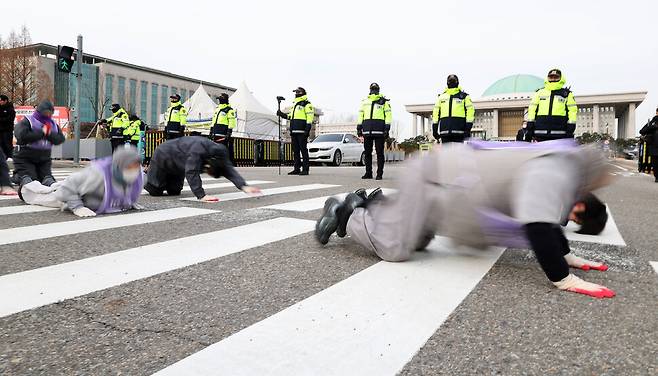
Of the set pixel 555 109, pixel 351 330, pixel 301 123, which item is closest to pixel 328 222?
pixel 351 330

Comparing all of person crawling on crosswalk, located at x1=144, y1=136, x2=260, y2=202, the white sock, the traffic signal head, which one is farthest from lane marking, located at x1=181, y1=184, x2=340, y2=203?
the traffic signal head

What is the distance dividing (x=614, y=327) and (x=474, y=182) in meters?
0.88

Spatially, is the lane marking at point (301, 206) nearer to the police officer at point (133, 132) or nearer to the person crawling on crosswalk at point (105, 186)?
the person crawling on crosswalk at point (105, 186)

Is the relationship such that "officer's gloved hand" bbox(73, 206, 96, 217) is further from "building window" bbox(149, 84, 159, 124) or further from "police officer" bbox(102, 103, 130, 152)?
"building window" bbox(149, 84, 159, 124)

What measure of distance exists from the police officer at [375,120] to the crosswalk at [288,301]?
6.40m

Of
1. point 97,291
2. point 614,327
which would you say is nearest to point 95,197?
point 97,291

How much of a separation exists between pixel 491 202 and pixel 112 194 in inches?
147

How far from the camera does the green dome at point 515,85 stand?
302 feet

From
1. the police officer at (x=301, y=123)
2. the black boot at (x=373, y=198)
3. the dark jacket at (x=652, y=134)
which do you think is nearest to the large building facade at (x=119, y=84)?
the police officer at (x=301, y=123)

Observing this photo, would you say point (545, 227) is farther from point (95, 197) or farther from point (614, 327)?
point (95, 197)

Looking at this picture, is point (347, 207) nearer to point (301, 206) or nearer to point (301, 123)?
point (301, 206)

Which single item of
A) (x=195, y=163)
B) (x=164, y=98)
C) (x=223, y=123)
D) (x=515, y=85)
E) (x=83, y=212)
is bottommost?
(x=83, y=212)

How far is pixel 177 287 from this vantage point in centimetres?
235

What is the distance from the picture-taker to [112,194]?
4.75 metres
